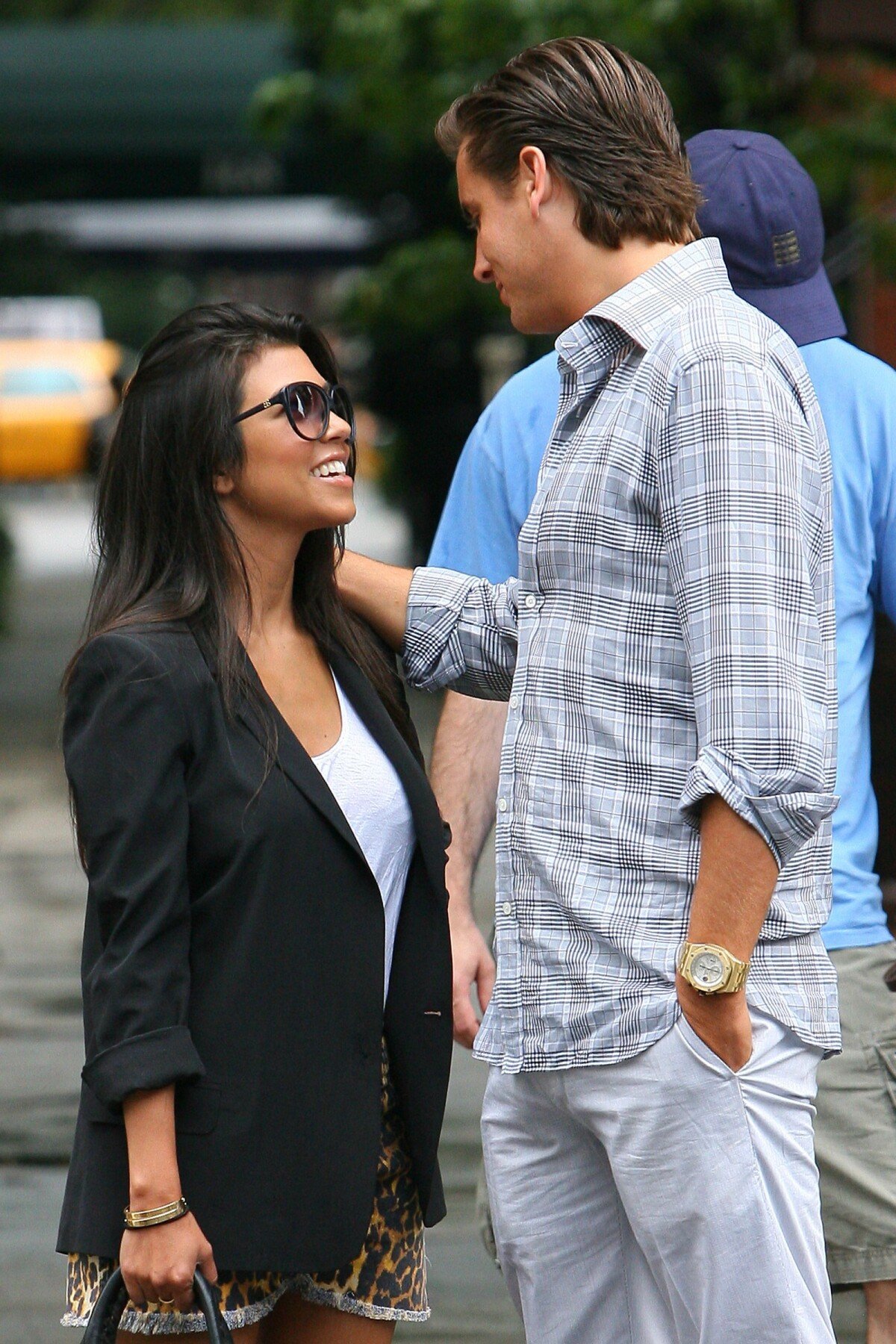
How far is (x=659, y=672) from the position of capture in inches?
93.5

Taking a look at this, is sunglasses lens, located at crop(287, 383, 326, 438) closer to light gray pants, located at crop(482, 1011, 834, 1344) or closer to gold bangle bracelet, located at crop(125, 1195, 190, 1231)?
light gray pants, located at crop(482, 1011, 834, 1344)

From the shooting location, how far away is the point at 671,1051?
232 cm

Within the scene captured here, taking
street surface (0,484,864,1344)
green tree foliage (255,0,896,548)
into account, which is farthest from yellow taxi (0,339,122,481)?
street surface (0,484,864,1344)

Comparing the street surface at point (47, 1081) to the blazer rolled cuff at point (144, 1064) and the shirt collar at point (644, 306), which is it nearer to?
the blazer rolled cuff at point (144, 1064)

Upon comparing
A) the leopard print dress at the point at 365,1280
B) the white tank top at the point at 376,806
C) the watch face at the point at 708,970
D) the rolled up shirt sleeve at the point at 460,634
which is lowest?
the leopard print dress at the point at 365,1280

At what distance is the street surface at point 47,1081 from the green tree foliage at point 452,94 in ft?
8.18

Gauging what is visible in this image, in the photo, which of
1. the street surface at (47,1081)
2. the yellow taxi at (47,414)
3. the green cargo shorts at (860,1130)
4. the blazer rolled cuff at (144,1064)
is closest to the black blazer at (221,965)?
the blazer rolled cuff at (144,1064)

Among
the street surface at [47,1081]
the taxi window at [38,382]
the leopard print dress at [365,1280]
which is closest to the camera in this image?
the leopard print dress at [365,1280]

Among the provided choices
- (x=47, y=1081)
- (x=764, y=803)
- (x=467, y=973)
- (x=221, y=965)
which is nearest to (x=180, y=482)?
(x=221, y=965)

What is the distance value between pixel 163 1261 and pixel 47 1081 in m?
3.85

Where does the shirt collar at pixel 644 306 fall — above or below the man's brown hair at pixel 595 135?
below

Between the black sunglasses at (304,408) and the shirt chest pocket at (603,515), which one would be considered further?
the black sunglasses at (304,408)

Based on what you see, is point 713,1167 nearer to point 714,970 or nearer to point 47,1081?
point 714,970

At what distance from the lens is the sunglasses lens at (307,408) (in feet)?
8.49
